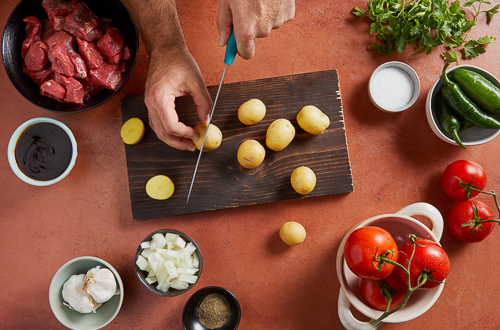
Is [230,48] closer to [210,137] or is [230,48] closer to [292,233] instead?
[210,137]

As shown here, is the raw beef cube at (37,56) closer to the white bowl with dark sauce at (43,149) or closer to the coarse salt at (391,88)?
the white bowl with dark sauce at (43,149)

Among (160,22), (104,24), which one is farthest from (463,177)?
(104,24)

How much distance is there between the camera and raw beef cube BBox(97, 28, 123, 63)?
4.10 ft

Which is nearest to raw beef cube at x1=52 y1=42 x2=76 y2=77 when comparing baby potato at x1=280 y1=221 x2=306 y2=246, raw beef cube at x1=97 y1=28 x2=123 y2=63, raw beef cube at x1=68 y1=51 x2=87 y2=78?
raw beef cube at x1=68 y1=51 x2=87 y2=78

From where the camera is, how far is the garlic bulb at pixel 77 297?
128cm

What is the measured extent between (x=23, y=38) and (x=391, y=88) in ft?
5.43

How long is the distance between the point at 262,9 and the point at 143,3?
2.02 ft

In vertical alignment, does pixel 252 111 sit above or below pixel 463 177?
above

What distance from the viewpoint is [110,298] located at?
4.41 feet

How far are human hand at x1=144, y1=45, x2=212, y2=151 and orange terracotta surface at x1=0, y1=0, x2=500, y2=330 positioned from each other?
24 cm

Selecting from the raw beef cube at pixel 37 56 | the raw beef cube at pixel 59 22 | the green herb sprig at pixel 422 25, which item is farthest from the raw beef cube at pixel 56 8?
the green herb sprig at pixel 422 25

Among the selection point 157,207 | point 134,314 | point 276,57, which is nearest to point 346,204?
point 276,57

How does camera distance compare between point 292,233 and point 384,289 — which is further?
point 292,233

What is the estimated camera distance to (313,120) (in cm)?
133
